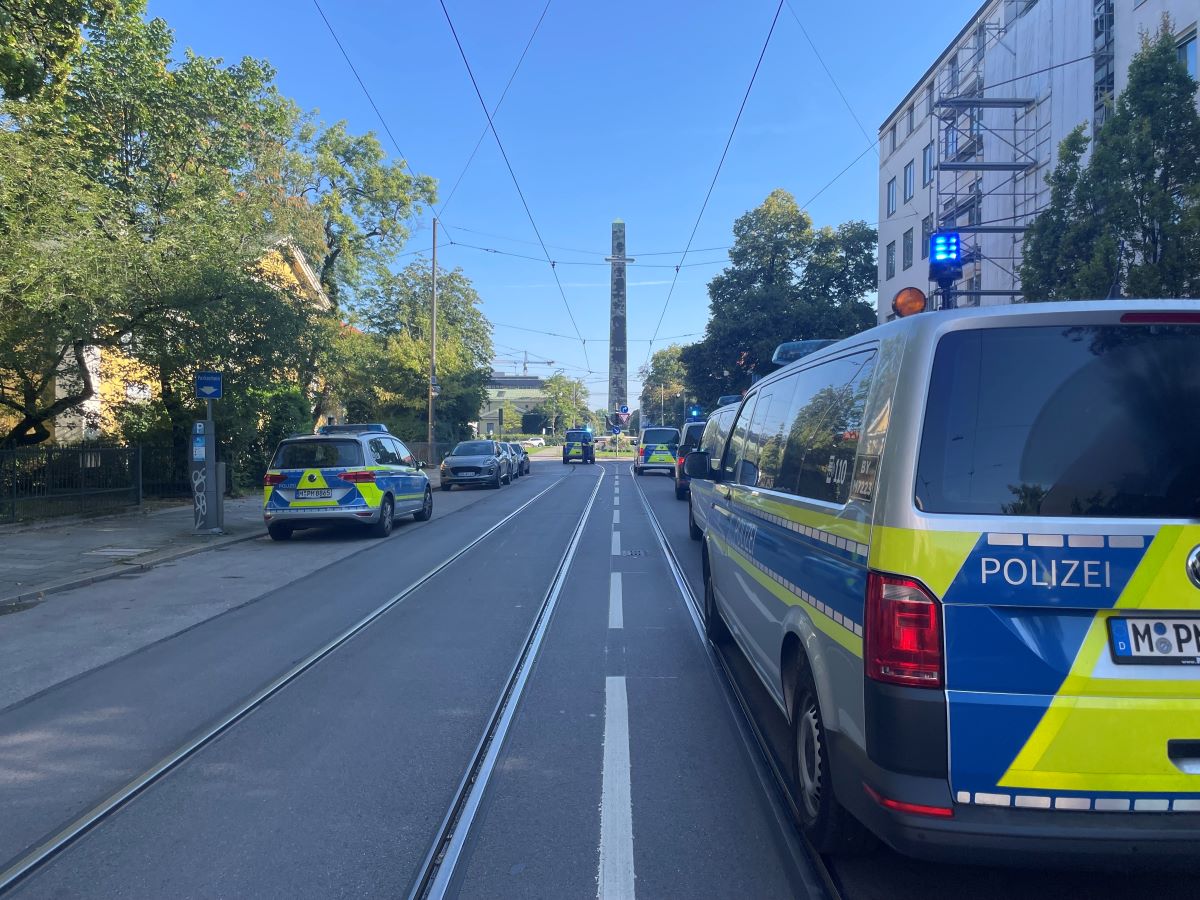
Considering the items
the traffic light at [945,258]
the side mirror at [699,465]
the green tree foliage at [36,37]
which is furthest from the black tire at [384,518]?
the traffic light at [945,258]

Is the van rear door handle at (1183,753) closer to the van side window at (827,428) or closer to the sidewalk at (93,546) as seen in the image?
the van side window at (827,428)

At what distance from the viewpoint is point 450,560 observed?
11625 millimetres

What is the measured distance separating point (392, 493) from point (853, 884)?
40.7ft

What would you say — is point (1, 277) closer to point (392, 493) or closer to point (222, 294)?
point (222, 294)

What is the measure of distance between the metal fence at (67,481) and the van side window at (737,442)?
43.7ft

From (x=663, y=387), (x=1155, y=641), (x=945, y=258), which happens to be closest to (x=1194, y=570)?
(x=1155, y=641)

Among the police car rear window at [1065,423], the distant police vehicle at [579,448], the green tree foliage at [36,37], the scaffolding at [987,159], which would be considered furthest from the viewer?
the distant police vehicle at [579,448]

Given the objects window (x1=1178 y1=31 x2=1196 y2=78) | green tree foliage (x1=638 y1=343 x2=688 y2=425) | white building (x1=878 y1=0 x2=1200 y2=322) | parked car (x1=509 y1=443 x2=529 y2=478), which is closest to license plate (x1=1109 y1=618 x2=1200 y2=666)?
white building (x1=878 y1=0 x2=1200 y2=322)

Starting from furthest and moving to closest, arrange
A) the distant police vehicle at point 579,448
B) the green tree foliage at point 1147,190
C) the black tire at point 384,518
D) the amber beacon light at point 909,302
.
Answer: the distant police vehicle at point 579,448 → the black tire at point 384,518 → the green tree foliage at point 1147,190 → the amber beacon light at point 909,302

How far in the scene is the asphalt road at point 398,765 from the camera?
3.41 metres

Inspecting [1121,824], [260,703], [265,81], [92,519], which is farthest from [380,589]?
[265,81]

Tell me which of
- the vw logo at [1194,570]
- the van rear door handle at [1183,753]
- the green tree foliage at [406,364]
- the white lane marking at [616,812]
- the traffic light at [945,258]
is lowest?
the white lane marking at [616,812]

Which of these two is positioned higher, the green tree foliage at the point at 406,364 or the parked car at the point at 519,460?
the green tree foliage at the point at 406,364

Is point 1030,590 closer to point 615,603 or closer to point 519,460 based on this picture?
point 615,603
